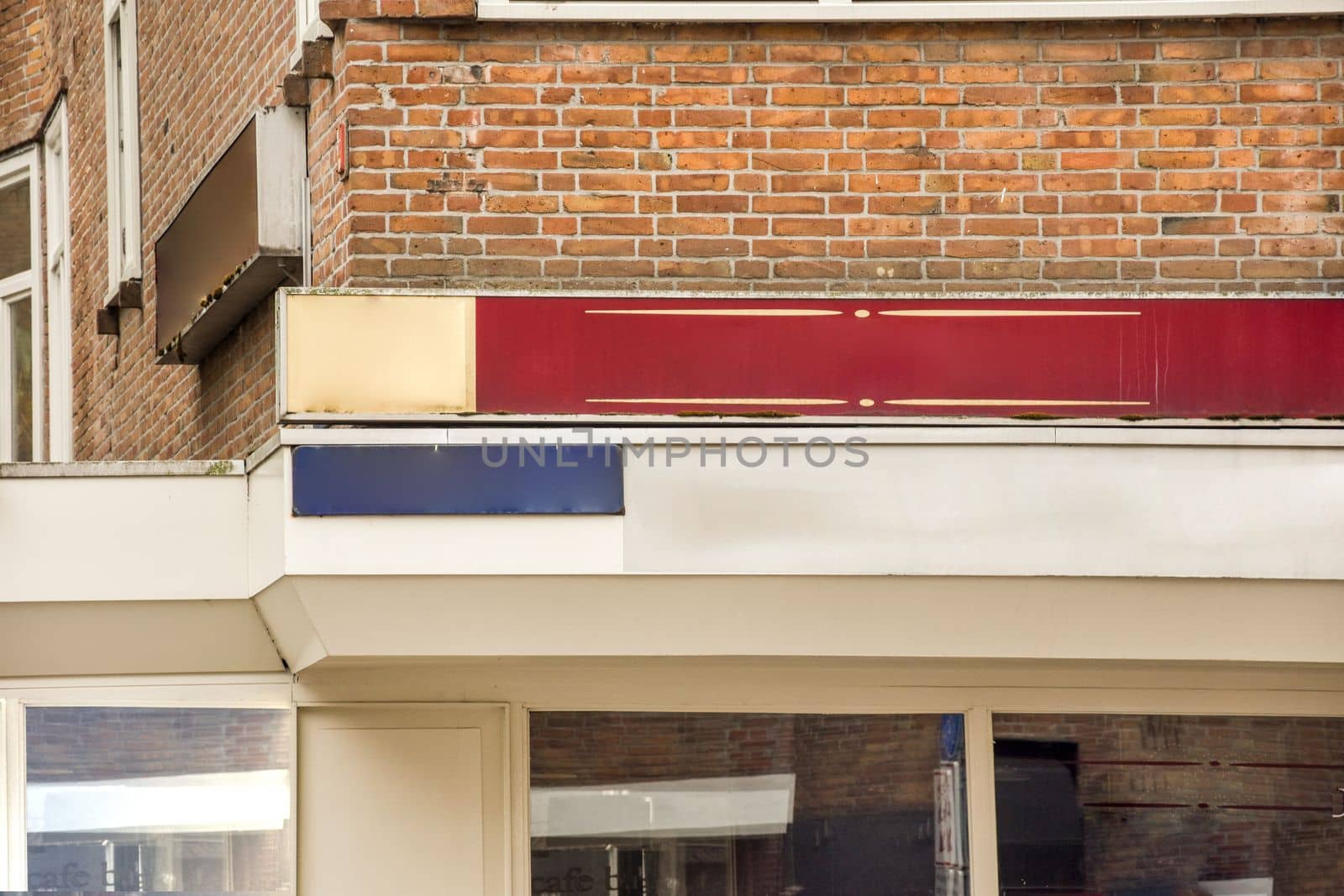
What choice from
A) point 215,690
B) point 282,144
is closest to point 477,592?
point 215,690

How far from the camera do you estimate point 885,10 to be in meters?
6.20

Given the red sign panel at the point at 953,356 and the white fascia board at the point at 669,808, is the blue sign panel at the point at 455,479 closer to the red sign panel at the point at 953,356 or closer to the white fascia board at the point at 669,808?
the red sign panel at the point at 953,356

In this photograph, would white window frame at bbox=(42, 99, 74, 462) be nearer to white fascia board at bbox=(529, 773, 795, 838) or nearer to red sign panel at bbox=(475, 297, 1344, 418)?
white fascia board at bbox=(529, 773, 795, 838)

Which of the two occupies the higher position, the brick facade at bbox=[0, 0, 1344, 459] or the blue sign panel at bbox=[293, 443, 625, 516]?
the brick facade at bbox=[0, 0, 1344, 459]

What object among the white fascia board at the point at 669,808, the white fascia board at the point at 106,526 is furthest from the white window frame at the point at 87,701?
the white fascia board at the point at 669,808

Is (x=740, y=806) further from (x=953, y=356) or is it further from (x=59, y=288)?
(x=59, y=288)

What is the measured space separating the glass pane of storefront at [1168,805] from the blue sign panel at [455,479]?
6.63 feet

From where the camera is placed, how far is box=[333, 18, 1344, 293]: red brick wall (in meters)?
6.16

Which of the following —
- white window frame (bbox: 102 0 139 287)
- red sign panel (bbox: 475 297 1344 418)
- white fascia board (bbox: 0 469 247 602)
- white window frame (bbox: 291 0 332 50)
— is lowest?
white fascia board (bbox: 0 469 247 602)

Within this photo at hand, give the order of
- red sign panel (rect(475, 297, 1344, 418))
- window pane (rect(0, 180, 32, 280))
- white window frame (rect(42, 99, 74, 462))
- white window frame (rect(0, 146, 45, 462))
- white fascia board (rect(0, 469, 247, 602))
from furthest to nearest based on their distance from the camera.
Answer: window pane (rect(0, 180, 32, 280)), white window frame (rect(0, 146, 45, 462)), white window frame (rect(42, 99, 74, 462)), white fascia board (rect(0, 469, 247, 602)), red sign panel (rect(475, 297, 1344, 418))

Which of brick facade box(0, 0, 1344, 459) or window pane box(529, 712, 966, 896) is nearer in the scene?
brick facade box(0, 0, 1344, 459)

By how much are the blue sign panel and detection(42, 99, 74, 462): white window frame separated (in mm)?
5569

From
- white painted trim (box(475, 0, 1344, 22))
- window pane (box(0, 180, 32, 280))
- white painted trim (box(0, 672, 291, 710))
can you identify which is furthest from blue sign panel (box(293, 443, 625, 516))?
window pane (box(0, 180, 32, 280))

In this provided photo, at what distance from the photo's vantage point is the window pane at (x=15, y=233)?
38.6 feet
